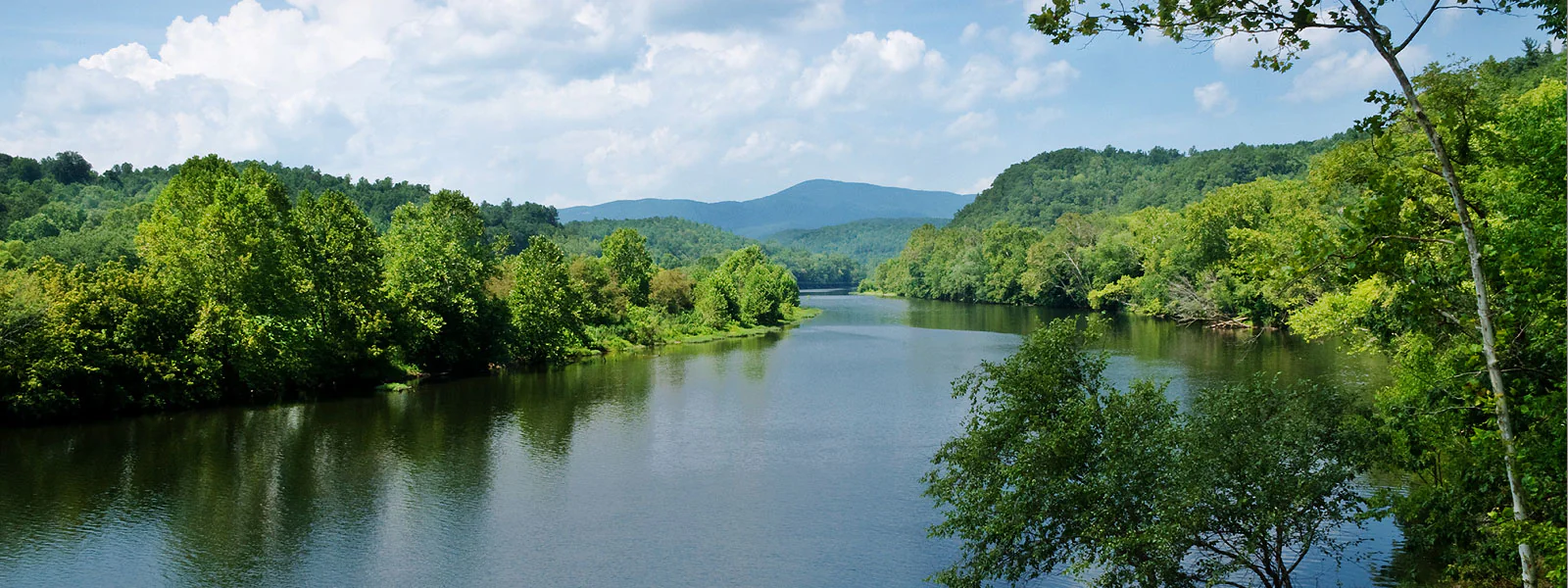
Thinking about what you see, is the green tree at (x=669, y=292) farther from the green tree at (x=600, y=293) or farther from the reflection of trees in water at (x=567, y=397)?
the reflection of trees in water at (x=567, y=397)

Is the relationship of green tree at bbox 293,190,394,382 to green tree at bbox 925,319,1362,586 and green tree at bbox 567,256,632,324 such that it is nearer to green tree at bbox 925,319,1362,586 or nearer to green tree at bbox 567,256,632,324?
green tree at bbox 567,256,632,324

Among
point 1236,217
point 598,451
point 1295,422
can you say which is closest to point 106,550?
point 598,451

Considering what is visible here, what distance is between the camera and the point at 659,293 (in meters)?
82.0

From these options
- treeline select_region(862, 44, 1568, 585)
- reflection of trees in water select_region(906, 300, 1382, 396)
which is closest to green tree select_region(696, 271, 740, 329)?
reflection of trees in water select_region(906, 300, 1382, 396)

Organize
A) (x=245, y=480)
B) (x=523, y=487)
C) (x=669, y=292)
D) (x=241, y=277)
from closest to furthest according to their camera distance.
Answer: (x=523, y=487) < (x=245, y=480) < (x=241, y=277) < (x=669, y=292)

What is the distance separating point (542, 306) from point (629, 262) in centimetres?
2352

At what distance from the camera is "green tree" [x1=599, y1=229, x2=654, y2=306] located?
7912 cm

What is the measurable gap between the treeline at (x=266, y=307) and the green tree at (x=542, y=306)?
0.11m

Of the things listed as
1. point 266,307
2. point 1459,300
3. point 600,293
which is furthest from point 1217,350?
point 266,307

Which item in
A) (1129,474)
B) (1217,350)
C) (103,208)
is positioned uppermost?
(103,208)

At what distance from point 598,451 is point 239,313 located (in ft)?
62.9

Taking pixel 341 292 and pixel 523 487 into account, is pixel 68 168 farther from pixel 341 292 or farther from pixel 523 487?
pixel 523 487

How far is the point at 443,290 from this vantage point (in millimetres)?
51781

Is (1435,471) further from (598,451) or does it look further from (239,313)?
(239,313)
